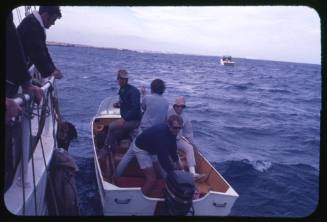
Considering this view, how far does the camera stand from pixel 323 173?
2.48 m

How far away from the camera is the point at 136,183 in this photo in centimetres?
598

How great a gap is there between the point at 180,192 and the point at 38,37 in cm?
220

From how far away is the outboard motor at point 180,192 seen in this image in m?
4.18

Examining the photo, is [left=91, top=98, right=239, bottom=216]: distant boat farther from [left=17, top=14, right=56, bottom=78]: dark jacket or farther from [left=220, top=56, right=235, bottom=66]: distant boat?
[left=220, top=56, right=235, bottom=66]: distant boat

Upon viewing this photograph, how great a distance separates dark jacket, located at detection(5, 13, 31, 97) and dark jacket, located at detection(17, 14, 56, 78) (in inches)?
34.6

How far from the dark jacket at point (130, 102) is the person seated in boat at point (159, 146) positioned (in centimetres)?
120

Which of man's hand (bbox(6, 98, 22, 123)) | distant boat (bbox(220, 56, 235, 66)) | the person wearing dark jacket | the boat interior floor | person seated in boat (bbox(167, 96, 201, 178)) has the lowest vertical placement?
distant boat (bbox(220, 56, 235, 66))

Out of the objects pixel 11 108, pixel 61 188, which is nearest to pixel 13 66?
pixel 11 108

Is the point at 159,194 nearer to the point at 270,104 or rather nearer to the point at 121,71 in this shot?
the point at 121,71

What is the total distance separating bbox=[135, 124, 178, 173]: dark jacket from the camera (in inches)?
182

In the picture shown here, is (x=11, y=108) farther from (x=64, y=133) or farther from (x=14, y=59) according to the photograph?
(x=64, y=133)

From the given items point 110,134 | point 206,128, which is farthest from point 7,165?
point 206,128

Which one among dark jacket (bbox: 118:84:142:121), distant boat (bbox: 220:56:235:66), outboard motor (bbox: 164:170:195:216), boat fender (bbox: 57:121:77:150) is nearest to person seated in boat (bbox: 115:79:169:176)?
dark jacket (bbox: 118:84:142:121)
